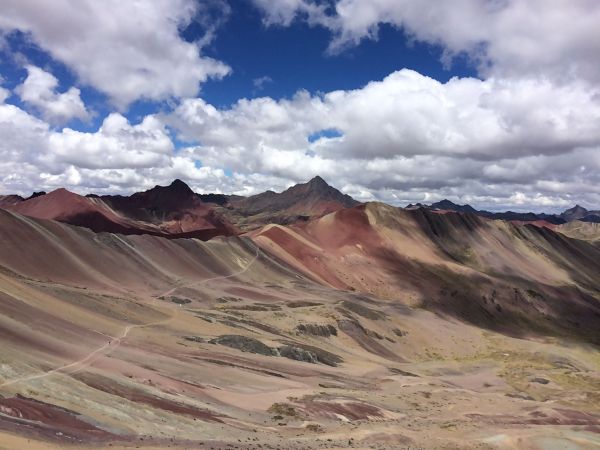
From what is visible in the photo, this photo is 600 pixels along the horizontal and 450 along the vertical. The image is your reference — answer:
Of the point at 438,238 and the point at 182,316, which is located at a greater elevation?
the point at 438,238

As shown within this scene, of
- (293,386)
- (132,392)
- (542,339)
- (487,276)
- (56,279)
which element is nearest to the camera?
(132,392)

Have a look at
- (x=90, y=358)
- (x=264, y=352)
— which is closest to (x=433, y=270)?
(x=264, y=352)

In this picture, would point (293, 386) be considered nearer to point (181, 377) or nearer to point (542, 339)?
point (181, 377)

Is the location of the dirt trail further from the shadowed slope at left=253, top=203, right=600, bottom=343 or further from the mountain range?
the shadowed slope at left=253, top=203, right=600, bottom=343

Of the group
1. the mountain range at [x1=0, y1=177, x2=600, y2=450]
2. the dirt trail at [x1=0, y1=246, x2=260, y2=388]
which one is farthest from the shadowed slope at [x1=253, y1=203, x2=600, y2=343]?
the dirt trail at [x1=0, y1=246, x2=260, y2=388]

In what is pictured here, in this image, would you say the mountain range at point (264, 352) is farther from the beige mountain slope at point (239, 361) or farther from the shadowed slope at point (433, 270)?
the shadowed slope at point (433, 270)

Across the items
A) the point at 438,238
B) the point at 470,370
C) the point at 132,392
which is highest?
the point at 438,238

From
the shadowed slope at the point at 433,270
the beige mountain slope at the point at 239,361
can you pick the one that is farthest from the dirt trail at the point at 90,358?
the shadowed slope at the point at 433,270

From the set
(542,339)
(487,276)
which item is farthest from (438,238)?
(542,339)
